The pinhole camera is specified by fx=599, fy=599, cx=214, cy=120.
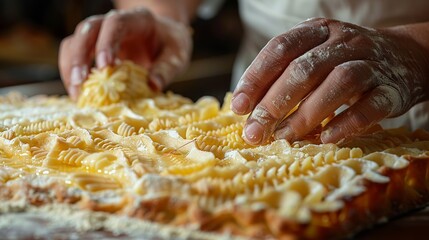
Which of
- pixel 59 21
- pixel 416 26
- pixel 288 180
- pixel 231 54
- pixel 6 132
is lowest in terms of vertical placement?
pixel 231 54

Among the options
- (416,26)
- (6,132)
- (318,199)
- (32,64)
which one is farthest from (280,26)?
(32,64)

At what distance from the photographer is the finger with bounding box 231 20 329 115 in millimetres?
1609

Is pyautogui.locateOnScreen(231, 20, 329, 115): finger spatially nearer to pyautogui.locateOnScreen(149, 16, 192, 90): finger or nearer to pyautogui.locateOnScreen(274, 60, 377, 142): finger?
pyautogui.locateOnScreen(274, 60, 377, 142): finger

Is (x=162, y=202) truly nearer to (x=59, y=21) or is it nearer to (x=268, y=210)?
(x=268, y=210)

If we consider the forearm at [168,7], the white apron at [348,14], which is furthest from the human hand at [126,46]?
the white apron at [348,14]

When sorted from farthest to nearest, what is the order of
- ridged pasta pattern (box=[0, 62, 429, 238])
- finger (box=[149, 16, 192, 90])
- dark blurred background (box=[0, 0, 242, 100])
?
dark blurred background (box=[0, 0, 242, 100]) < finger (box=[149, 16, 192, 90]) < ridged pasta pattern (box=[0, 62, 429, 238])

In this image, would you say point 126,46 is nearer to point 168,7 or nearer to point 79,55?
point 79,55

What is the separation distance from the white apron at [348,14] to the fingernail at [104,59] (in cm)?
82

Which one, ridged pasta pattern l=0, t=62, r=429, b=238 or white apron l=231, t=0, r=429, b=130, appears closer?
ridged pasta pattern l=0, t=62, r=429, b=238

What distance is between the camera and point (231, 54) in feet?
19.0

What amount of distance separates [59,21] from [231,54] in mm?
1627

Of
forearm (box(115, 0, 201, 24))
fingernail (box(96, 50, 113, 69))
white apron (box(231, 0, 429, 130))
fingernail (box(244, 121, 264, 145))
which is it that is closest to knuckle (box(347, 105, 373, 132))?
fingernail (box(244, 121, 264, 145))

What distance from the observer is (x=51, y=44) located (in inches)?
207

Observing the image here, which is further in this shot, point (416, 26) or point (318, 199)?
point (416, 26)
